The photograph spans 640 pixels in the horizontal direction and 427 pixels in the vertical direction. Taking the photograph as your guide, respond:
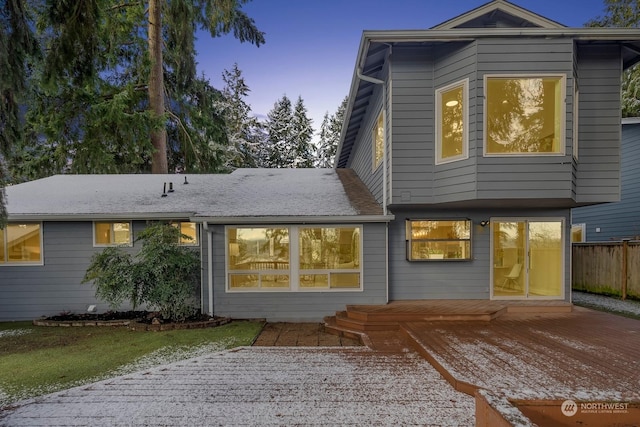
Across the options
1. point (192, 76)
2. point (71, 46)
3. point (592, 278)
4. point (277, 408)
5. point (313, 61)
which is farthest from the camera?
point (313, 61)

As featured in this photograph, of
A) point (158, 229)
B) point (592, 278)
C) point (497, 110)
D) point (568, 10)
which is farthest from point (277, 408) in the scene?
point (568, 10)

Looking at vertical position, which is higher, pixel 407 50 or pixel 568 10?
pixel 568 10

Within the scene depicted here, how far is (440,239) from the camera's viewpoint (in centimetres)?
696

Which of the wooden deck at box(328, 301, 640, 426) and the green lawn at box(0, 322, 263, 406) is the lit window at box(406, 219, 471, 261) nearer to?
the wooden deck at box(328, 301, 640, 426)

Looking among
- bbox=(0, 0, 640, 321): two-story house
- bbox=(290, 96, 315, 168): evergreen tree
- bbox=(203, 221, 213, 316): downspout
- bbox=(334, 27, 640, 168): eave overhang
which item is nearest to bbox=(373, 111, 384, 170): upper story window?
bbox=(0, 0, 640, 321): two-story house

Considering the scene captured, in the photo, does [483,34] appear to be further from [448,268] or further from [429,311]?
[429,311]

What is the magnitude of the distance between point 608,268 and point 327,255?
810 cm

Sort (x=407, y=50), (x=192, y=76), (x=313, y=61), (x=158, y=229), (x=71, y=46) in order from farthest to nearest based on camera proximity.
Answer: (x=313, y=61), (x=192, y=76), (x=158, y=229), (x=407, y=50), (x=71, y=46)

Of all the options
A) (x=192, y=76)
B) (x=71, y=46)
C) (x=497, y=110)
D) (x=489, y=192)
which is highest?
(x=192, y=76)

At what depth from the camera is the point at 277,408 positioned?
3.16 metres

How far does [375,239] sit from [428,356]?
9.21 feet

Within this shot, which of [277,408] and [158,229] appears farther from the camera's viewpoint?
[158,229]

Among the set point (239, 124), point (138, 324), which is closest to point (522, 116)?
point (138, 324)

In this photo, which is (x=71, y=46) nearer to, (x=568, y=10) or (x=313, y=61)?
(x=313, y=61)
